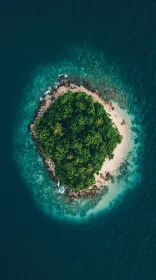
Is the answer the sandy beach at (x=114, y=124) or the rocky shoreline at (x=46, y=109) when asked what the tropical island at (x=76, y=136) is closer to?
the rocky shoreline at (x=46, y=109)

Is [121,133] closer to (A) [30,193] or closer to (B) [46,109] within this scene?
(B) [46,109]

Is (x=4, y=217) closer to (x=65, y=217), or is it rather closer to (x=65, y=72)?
(x=65, y=217)

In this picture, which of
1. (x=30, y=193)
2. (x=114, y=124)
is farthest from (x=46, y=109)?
(x=30, y=193)

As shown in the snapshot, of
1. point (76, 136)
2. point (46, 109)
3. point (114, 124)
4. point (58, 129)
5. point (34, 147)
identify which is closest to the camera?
point (58, 129)

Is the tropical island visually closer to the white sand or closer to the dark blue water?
the white sand

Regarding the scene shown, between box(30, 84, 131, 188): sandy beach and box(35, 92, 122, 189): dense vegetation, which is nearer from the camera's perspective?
box(35, 92, 122, 189): dense vegetation

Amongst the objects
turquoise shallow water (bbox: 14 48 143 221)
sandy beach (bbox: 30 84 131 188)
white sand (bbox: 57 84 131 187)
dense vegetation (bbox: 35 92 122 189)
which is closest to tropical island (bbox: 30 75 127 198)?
dense vegetation (bbox: 35 92 122 189)

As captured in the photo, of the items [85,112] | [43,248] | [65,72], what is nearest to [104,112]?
[85,112]
